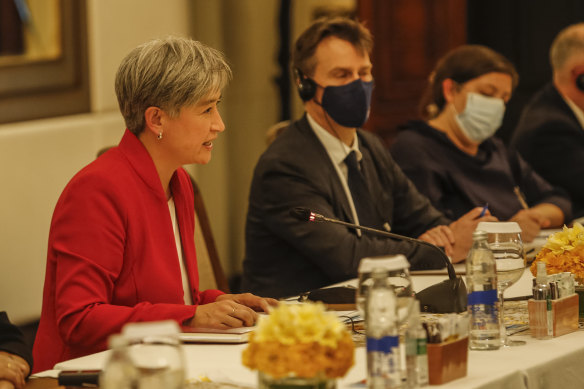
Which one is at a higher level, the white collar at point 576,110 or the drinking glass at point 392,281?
the white collar at point 576,110

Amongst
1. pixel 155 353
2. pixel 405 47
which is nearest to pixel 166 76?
pixel 155 353

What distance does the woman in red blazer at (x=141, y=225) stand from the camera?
199 cm

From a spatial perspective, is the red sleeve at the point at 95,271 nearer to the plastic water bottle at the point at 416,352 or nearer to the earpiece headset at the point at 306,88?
the plastic water bottle at the point at 416,352

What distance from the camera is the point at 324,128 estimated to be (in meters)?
3.01

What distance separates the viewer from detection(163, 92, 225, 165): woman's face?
2.21 meters

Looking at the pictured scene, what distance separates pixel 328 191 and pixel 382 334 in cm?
138

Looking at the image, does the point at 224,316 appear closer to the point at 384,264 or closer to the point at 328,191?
the point at 384,264

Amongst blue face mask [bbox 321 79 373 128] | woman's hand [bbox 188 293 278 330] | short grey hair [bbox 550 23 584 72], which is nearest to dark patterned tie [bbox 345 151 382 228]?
blue face mask [bbox 321 79 373 128]

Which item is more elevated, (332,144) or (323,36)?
(323,36)

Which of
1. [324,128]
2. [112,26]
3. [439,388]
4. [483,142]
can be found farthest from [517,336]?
[112,26]

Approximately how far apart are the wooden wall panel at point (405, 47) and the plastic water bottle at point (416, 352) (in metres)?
3.78

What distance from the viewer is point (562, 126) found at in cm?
414

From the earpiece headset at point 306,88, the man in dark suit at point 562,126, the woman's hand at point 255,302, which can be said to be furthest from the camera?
the man in dark suit at point 562,126

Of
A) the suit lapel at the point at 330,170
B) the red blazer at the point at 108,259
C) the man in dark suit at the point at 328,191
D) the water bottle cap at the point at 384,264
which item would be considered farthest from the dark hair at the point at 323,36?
the water bottle cap at the point at 384,264
